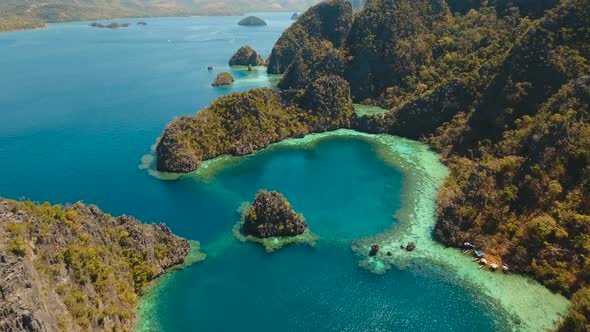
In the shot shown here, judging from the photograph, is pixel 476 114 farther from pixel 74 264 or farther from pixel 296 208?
pixel 74 264

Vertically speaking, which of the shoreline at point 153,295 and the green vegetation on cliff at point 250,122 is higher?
the green vegetation on cliff at point 250,122

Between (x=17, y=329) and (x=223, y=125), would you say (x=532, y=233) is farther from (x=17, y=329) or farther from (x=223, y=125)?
(x=223, y=125)

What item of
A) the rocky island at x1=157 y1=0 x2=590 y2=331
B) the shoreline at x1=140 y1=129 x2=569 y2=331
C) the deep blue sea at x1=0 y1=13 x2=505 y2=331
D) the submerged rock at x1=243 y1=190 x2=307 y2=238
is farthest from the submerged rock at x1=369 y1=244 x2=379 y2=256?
the submerged rock at x1=243 y1=190 x2=307 y2=238

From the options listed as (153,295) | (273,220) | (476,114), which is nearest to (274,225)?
(273,220)

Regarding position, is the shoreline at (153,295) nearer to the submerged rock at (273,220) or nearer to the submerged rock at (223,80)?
the submerged rock at (273,220)

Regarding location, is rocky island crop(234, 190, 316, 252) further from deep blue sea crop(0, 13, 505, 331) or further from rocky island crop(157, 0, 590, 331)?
rocky island crop(157, 0, 590, 331)

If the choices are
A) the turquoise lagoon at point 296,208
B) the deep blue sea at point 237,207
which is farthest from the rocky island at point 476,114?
the deep blue sea at point 237,207
